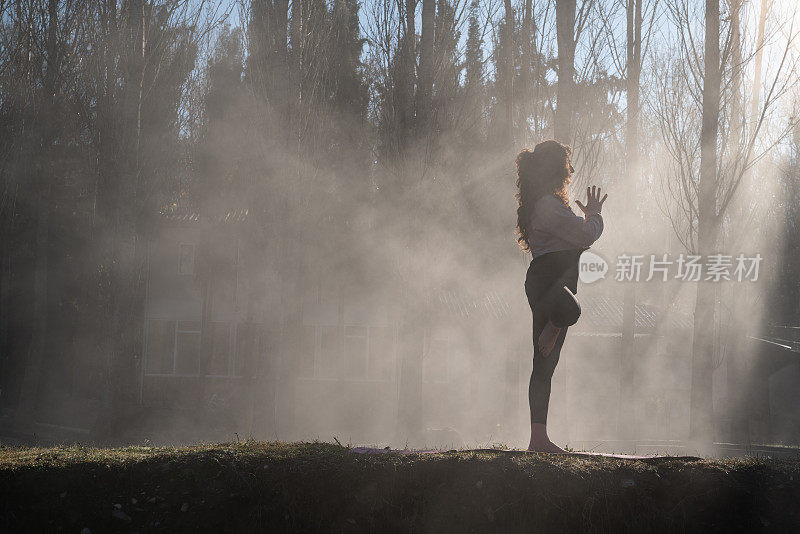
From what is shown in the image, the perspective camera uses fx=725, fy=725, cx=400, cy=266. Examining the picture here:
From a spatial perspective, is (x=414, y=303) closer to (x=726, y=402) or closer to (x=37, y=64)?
(x=37, y=64)

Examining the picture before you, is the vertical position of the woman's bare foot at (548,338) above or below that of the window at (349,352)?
above

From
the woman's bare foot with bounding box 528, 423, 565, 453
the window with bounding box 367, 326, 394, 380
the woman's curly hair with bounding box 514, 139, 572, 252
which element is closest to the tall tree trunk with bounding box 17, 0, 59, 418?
the window with bounding box 367, 326, 394, 380

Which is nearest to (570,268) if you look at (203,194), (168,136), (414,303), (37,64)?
(414,303)

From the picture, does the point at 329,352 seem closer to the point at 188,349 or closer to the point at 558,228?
the point at 188,349

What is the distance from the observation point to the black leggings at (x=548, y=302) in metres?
4.58

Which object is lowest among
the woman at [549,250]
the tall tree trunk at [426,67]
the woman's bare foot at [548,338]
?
the woman's bare foot at [548,338]

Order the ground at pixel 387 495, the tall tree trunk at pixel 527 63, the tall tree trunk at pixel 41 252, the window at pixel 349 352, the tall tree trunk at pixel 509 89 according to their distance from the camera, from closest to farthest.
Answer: the ground at pixel 387 495 → the tall tree trunk at pixel 527 63 → the tall tree trunk at pixel 509 89 → the tall tree trunk at pixel 41 252 → the window at pixel 349 352

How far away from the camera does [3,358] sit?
25.8m

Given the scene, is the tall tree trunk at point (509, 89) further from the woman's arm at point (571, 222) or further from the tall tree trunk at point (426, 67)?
the woman's arm at point (571, 222)

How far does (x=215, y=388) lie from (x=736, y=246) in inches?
841

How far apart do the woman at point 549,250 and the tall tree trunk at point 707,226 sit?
10.3m

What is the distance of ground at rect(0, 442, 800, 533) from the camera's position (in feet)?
12.1

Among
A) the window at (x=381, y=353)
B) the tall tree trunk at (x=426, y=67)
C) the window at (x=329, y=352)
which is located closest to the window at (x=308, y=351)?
the window at (x=329, y=352)

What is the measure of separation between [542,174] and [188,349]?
2323 cm
